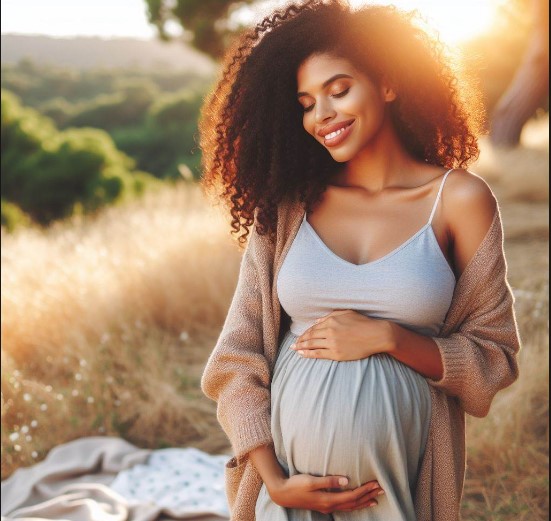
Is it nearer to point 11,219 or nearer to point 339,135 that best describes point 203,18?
point 11,219

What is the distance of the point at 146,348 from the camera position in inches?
195

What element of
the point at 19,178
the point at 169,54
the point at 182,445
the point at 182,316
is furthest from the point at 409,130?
the point at 169,54

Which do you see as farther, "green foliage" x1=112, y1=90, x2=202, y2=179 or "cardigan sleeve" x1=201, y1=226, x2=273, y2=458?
"green foliage" x1=112, y1=90, x2=202, y2=179

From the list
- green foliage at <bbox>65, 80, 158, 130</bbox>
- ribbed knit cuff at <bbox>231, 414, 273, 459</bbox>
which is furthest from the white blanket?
green foliage at <bbox>65, 80, 158, 130</bbox>

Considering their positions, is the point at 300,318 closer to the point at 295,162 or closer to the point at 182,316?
the point at 295,162

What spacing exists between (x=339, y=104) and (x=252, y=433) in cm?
92

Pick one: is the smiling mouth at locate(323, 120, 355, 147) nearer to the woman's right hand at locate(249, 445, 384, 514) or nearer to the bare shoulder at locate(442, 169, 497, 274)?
the bare shoulder at locate(442, 169, 497, 274)

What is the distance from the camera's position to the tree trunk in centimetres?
1048

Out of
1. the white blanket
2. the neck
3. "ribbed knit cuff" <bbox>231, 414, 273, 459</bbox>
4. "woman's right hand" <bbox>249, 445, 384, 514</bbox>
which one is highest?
the neck

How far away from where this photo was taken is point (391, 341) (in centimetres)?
183

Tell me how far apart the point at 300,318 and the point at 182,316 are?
3785 millimetres

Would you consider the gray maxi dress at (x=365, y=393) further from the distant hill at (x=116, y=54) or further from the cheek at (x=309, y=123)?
the distant hill at (x=116, y=54)

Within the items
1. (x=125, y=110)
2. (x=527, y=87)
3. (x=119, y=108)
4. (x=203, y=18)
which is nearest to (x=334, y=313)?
(x=527, y=87)

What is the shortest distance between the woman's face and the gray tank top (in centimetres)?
27
